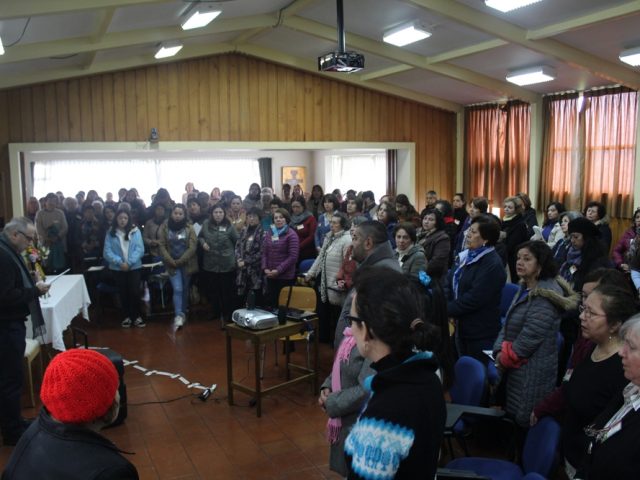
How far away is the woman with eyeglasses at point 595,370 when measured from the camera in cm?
229

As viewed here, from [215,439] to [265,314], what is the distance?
92 cm

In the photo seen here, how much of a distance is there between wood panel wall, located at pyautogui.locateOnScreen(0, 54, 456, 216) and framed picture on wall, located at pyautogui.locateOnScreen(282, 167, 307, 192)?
4323mm

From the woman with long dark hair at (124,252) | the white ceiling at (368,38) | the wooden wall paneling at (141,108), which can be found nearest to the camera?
the white ceiling at (368,38)

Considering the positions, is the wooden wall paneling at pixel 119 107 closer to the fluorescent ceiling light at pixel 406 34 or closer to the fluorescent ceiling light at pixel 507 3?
the fluorescent ceiling light at pixel 406 34

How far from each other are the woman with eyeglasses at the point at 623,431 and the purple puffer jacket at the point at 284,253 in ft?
13.2

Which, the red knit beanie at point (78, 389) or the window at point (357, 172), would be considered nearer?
the red knit beanie at point (78, 389)

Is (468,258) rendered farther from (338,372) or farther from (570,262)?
(338,372)

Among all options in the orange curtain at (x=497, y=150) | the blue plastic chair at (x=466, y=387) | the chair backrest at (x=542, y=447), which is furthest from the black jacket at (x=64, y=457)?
the orange curtain at (x=497, y=150)

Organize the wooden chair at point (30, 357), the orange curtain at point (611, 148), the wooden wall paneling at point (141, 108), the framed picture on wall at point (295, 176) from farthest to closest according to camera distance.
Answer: the framed picture on wall at point (295, 176), the wooden wall paneling at point (141, 108), the orange curtain at point (611, 148), the wooden chair at point (30, 357)

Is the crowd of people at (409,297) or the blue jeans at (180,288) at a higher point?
the crowd of people at (409,297)

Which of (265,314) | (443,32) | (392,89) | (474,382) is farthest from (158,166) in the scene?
(474,382)

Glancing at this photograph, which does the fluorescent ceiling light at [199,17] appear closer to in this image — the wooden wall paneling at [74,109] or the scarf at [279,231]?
the scarf at [279,231]

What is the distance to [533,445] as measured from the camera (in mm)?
2422

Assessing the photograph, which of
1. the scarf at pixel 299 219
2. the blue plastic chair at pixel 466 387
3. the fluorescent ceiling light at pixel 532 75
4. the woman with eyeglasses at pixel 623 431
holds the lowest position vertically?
the blue plastic chair at pixel 466 387
